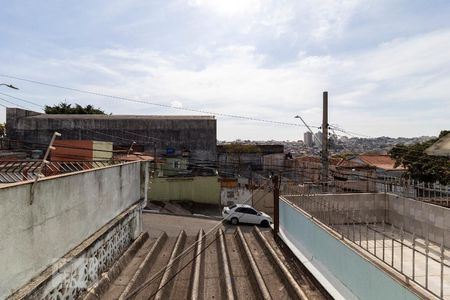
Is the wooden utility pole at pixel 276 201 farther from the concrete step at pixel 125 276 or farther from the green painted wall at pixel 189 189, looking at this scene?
the green painted wall at pixel 189 189

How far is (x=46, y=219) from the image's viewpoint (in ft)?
21.6

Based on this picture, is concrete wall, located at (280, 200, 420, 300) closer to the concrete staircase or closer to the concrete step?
the concrete staircase

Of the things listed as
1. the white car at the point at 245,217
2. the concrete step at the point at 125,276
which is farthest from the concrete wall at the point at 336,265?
the white car at the point at 245,217

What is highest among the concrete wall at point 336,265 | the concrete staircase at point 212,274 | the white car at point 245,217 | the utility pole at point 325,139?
the utility pole at point 325,139

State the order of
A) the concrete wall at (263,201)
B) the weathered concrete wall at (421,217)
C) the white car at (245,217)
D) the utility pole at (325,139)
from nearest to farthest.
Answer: the weathered concrete wall at (421,217), the utility pole at (325,139), the white car at (245,217), the concrete wall at (263,201)

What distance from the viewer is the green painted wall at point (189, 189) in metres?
29.2

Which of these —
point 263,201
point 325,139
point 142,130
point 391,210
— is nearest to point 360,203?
point 391,210

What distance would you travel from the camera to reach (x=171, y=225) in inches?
807

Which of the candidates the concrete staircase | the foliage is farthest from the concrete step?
the foliage

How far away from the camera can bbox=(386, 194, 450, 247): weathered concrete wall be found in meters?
11.3

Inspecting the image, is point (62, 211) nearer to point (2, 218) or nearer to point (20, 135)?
point (2, 218)

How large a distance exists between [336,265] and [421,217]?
5.55 meters

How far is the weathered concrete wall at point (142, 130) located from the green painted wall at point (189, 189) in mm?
8822

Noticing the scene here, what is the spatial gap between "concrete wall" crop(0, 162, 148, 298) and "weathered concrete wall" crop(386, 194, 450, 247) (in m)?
8.55
